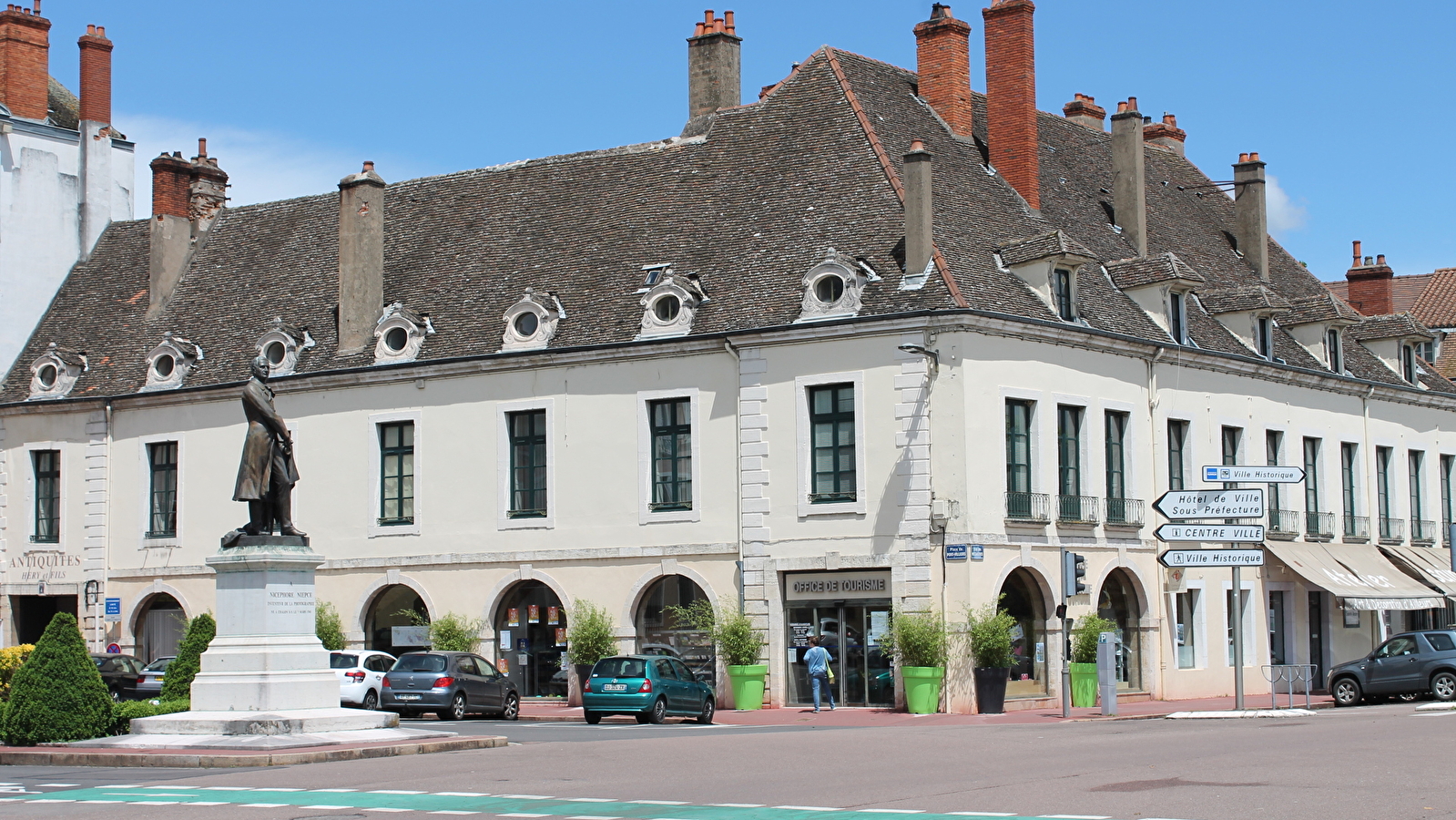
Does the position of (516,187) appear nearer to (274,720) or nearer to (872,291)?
(872,291)

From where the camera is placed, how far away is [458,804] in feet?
51.7

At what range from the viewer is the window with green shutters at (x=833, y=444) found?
34.7 metres

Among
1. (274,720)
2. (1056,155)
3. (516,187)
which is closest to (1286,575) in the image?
(1056,155)

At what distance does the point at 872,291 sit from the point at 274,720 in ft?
52.6

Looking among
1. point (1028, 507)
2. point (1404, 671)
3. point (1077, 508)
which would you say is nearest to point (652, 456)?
point (1028, 507)

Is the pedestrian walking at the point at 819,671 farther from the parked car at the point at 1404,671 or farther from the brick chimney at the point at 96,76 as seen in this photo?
the brick chimney at the point at 96,76

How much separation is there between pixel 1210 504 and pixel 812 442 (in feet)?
26.6

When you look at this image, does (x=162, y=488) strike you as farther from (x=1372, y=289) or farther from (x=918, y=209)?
(x=1372, y=289)

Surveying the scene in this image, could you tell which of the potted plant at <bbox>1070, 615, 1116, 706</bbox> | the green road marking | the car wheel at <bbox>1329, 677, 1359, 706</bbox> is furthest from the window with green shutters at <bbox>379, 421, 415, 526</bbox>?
the green road marking

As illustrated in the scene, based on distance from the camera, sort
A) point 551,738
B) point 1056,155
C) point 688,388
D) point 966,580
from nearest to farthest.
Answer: point 551,738
point 966,580
point 688,388
point 1056,155

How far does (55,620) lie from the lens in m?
23.9

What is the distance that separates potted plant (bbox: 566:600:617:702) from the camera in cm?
3672

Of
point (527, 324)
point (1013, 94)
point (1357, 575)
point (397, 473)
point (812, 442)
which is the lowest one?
point (1357, 575)

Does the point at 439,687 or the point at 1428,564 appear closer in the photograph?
the point at 439,687
